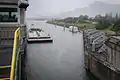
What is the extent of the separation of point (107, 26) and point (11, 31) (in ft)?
154

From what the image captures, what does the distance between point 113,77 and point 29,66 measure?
10710 mm

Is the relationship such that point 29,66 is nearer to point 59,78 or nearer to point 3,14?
point 59,78

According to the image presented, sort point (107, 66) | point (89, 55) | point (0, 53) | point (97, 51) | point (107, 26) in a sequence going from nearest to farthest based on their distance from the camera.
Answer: point (0, 53)
point (107, 66)
point (97, 51)
point (89, 55)
point (107, 26)

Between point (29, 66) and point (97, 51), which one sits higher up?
point (97, 51)

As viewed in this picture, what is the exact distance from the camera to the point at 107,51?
11992 millimetres

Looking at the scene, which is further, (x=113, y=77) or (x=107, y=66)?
(x=107, y=66)

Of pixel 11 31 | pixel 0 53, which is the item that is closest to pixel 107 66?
pixel 11 31

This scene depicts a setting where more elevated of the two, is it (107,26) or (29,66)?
(107,26)

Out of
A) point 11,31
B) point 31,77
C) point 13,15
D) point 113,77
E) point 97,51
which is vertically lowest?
point 31,77

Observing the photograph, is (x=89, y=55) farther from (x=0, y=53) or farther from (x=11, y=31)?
(x=0, y=53)

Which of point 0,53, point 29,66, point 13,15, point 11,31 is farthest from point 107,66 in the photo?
point 29,66

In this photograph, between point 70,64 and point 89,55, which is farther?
point 70,64

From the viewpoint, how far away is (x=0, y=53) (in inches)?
164

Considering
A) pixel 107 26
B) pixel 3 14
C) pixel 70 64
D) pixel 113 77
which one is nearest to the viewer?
pixel 3 14
